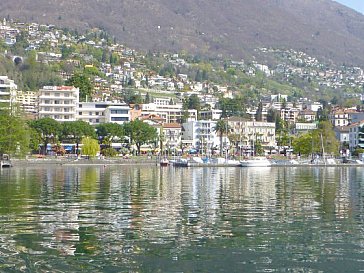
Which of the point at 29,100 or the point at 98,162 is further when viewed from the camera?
the point at 29,100

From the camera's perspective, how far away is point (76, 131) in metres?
125

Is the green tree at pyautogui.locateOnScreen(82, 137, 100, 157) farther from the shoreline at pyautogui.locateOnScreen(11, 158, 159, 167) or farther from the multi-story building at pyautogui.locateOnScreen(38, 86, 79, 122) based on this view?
the multi-story building at pyautogui.locateOnScreen(38, 86, 79, 122)

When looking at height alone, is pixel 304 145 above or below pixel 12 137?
below

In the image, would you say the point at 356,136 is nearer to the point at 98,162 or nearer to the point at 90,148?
the point at 90,148

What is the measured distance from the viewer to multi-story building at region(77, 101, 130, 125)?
472ft

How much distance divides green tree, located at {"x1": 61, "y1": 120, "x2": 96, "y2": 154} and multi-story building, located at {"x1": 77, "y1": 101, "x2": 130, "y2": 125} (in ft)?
52.1

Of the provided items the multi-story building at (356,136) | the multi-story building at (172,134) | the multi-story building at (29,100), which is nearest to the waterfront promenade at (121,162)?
the multi-story building at (356,136)

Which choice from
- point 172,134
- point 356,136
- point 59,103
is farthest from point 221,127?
point 59,103

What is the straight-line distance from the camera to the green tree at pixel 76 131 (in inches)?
4906

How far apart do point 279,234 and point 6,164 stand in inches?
2996

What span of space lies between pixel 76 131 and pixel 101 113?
21681 millimetres

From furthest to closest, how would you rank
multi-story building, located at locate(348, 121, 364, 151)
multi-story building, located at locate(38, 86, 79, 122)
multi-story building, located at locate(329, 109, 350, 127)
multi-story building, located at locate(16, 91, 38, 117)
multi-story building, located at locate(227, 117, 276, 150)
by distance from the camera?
1. multi-story building, located at locate(329, 109, 350, 127)
2. multi-story building, located at locate(16, 91, 38, 117)
3. multi-story building, located at locate(227, 117, 276, 150)
4. multi-story building, located at locate(348, 121, 364, 151)
5. multi-story building, located at locate(38, 86, 79, 122)

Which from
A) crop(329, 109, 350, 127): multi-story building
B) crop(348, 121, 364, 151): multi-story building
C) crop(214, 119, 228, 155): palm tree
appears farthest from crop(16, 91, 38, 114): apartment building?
crop(329, 109, 350, 127): multi-story building

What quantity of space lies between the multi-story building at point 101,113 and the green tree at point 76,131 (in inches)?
626
